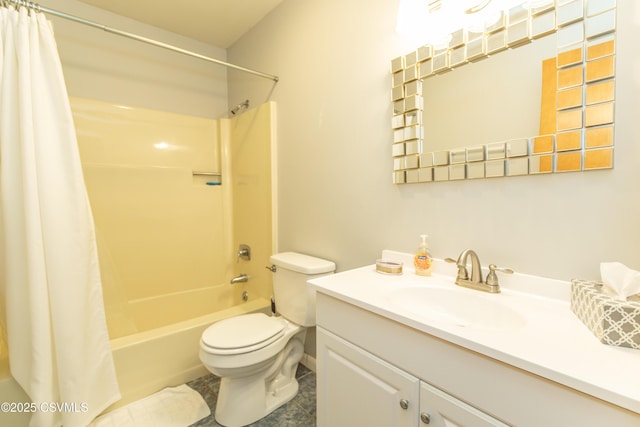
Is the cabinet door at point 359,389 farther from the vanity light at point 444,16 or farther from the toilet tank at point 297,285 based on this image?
the vanity light at point 444,16

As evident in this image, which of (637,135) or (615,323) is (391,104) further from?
(615,323)

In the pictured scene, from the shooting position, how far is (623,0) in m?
0.77

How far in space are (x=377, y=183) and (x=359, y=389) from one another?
2.84 ft

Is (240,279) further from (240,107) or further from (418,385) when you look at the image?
(418,385)

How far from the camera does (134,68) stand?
2.16m

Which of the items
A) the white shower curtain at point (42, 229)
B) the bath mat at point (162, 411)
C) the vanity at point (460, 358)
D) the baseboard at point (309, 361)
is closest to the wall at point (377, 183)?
the vanity at point (460, 358)

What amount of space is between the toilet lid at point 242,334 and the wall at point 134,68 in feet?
5.98

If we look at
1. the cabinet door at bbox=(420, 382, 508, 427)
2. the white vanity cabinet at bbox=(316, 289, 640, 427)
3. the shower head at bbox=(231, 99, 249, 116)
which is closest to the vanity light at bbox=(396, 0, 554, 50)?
the white vanity cabinet at bbox=(316, 289, 640, 427)

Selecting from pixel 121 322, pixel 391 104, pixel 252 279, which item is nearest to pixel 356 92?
pixel 391 104

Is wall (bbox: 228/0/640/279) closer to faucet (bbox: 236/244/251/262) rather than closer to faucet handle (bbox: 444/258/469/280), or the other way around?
faucet handle (bbox: 444/258/469/280)

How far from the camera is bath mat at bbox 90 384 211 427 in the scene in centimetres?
140

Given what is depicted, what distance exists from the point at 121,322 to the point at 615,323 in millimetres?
2325

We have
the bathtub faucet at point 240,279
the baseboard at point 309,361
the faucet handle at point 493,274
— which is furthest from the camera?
the bathtub faucet at point 240,279

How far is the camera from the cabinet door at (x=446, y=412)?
65 cm
